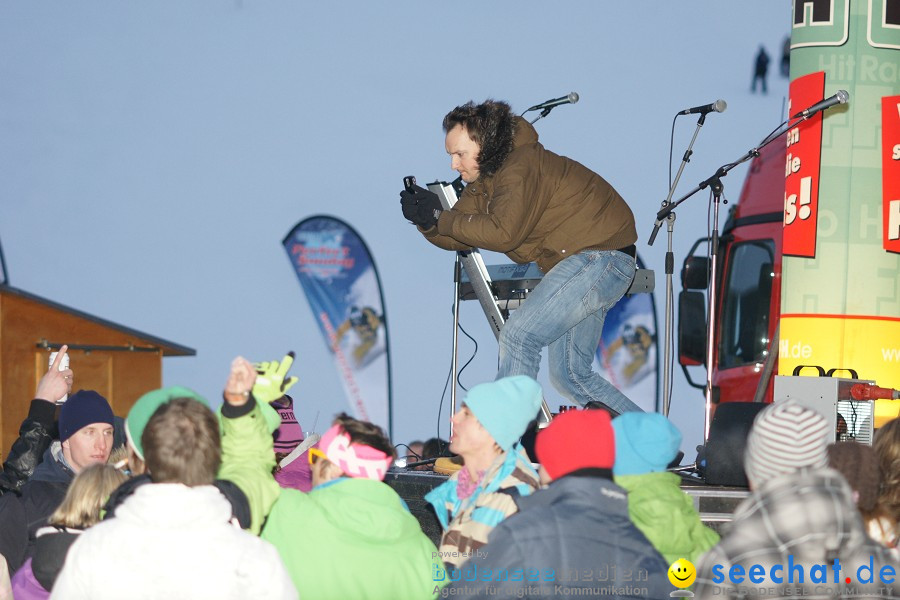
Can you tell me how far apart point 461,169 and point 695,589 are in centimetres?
232

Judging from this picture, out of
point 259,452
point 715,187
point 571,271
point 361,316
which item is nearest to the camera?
point 259,452

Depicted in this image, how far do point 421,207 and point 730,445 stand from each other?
1579 millimetres

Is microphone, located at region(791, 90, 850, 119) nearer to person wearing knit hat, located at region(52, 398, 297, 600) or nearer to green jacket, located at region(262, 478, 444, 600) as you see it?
green jacket, located at region(262, 478, 444, 600)

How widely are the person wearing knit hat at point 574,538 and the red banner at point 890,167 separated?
11.5ft

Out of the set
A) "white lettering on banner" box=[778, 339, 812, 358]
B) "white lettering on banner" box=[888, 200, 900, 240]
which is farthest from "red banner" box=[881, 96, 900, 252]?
"white lettering on banner" box=[778, 339, 812, 358]

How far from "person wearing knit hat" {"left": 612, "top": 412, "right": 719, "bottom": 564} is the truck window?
4.71m

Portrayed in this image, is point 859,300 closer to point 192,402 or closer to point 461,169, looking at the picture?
point 461,169

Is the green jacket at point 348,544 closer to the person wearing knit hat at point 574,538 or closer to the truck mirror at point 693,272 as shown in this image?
the person wearing knit hat at point 574,538

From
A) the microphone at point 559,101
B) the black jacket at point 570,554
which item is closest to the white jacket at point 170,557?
the black jacket at point 570,554

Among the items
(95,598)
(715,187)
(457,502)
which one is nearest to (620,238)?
(715,187)

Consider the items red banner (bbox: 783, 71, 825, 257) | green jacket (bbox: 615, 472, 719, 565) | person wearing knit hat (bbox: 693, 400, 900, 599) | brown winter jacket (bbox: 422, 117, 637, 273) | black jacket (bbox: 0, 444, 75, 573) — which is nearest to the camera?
person wearing knit hat (bbox: 693, 400, 900, 599)

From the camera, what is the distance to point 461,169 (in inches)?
169

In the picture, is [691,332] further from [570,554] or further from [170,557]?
[170,557]

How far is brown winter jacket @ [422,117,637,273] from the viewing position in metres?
4.16
